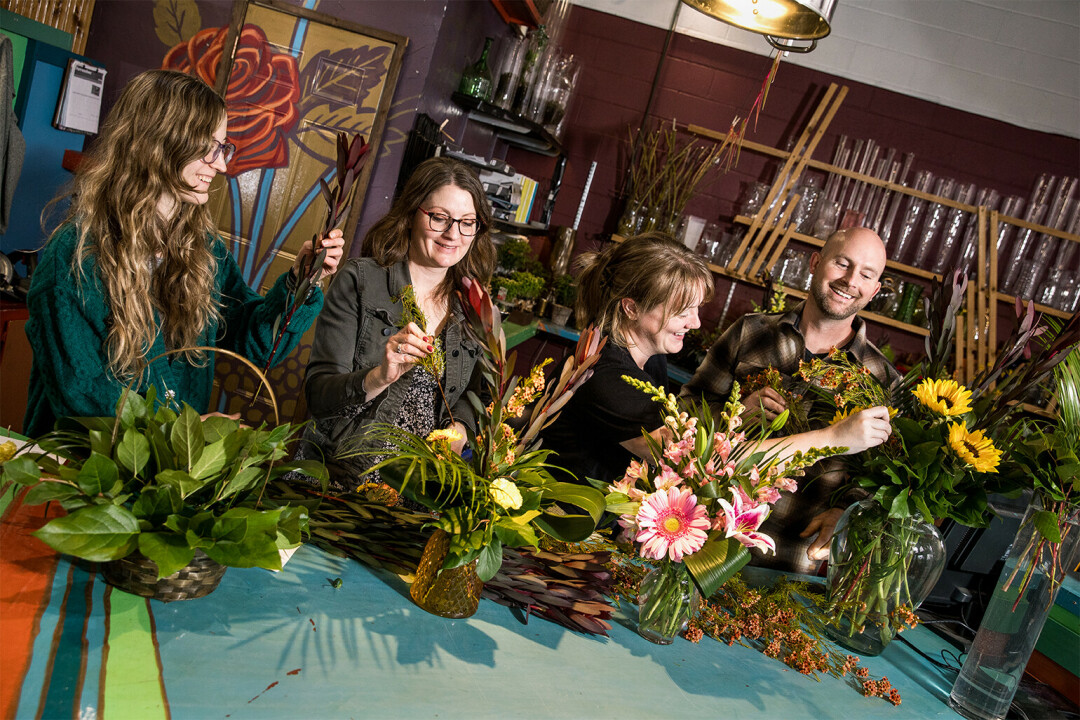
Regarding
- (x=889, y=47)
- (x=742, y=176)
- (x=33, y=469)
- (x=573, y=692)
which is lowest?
(x=573, y=692)

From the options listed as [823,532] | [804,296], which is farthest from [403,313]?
[804,296]

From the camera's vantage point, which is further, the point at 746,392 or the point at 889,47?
the point at 889,47

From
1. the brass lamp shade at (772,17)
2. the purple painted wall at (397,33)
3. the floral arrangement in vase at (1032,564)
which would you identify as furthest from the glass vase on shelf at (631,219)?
the floral arrangement in vase at (1032,564)

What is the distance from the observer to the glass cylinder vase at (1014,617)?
5.05ft

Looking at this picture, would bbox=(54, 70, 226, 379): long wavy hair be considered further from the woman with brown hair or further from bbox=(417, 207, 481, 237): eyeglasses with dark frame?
the woman with brown hair

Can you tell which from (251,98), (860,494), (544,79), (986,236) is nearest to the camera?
(860,494)

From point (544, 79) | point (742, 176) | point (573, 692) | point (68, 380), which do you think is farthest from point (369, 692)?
point (742, 176)

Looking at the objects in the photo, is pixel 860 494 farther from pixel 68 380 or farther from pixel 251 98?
pixel 251 98

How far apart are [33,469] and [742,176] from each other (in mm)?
5065

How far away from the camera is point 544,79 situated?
15.6ft

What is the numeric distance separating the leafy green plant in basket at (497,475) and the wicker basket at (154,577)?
27 cm

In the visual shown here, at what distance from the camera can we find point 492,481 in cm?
125

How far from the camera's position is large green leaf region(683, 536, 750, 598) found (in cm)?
133

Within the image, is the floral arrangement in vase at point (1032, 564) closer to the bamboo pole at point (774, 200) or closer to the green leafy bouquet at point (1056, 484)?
the green leafy bouquet at point (1056, 484)
